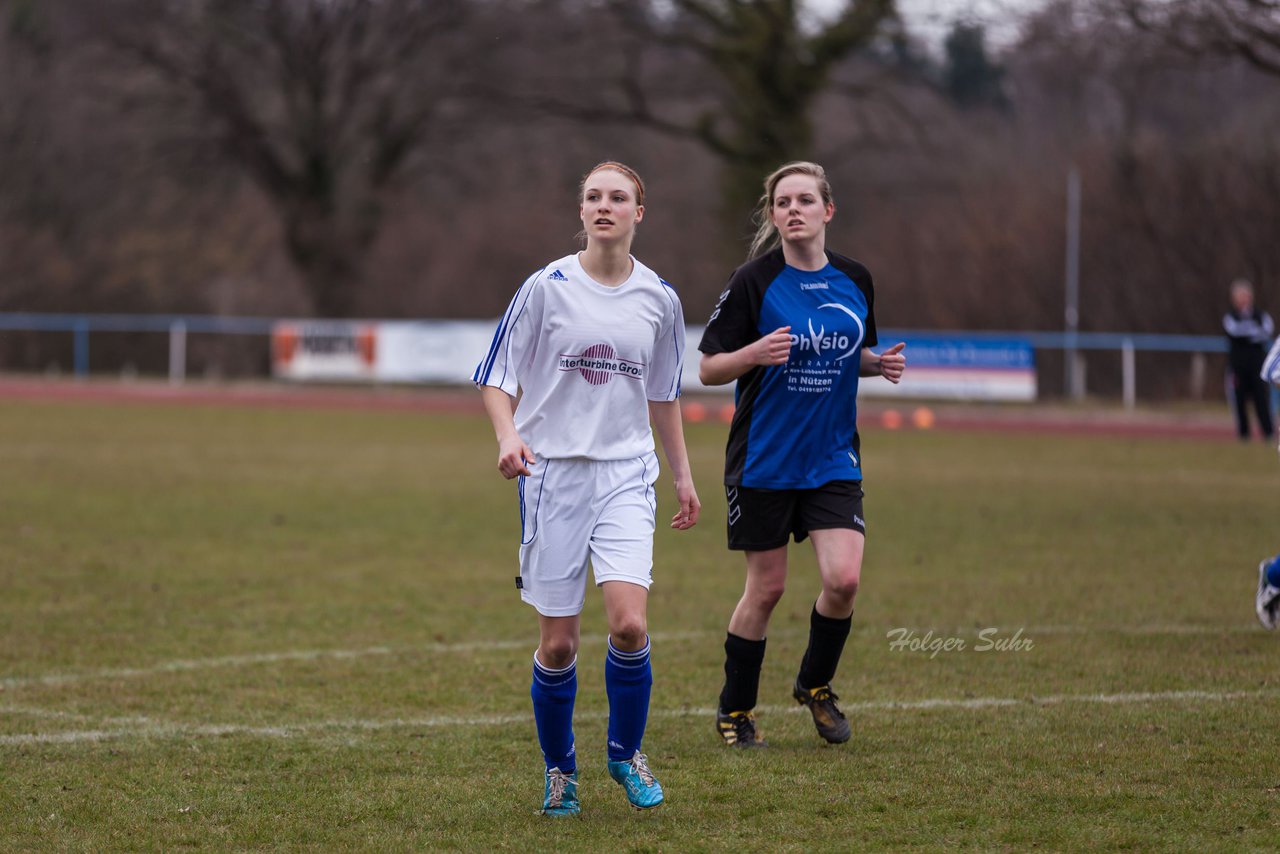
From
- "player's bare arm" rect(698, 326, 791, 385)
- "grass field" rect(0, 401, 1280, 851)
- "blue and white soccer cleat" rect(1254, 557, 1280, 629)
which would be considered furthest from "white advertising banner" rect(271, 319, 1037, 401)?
"player's bare arm" rect(698, 326, 791, 385)

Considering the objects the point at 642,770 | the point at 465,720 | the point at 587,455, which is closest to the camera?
the point at 587,455

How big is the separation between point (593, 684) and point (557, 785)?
219 centimetres

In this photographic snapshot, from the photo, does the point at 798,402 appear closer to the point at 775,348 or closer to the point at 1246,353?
the point at 775,348

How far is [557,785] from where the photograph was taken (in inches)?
200

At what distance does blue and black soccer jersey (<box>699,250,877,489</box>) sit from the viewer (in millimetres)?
5805

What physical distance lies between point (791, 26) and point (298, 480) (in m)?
19.9

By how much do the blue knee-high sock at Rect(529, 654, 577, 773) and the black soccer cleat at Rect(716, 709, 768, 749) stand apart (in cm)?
103

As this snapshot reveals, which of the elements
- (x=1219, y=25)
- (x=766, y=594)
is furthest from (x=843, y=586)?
(x=1219, y=25)

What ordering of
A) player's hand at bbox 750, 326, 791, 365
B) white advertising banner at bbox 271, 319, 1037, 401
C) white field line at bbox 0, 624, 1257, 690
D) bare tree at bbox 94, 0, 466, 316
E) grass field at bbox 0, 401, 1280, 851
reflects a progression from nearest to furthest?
grass field at bbox 0, 401, 1280, 851 < player's hand at bbox 750, 326, 791, 365 < white field line at bbox 0, 624, 1257, 690 < white advertising banner at bbox 271, 319, 1037, 401 < bare tree at bbox 94, 0, 466, 316

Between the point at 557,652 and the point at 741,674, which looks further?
the point at 741,674

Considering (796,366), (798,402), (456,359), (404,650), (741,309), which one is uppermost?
(741,309)

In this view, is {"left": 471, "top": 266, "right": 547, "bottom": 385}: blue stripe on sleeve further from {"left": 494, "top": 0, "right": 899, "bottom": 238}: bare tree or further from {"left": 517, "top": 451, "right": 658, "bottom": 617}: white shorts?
{"left": 494, "top": 0, "right": 899, "bottom": 238}: bare tree

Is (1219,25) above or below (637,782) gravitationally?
above

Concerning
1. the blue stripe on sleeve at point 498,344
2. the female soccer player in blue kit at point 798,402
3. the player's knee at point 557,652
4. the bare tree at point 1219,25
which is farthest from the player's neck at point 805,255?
the bare tree at point 1219,25
